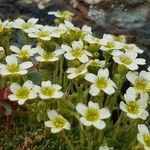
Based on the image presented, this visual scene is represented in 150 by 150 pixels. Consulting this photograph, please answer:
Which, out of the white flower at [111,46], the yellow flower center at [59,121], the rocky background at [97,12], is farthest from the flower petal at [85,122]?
the rocky background at [97,12]

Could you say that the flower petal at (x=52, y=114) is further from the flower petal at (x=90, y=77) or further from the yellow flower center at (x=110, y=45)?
the yellow flower center at (x=110, y=45)

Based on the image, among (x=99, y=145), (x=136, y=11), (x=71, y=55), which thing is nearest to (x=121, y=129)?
(x=99, y=145)

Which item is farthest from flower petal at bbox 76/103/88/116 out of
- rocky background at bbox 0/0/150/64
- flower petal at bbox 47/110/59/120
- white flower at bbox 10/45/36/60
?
rocky background at bbox 0/0/150/64

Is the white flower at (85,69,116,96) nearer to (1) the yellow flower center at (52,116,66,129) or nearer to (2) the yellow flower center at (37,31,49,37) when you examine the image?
(1) the yellow flower center at (52,116,66,129)

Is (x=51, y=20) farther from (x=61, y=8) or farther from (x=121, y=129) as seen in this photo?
(x=121, y=129)

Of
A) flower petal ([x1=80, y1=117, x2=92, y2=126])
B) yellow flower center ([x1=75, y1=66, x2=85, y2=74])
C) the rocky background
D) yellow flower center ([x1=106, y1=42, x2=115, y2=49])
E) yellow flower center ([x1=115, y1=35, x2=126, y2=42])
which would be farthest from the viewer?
the rocky background

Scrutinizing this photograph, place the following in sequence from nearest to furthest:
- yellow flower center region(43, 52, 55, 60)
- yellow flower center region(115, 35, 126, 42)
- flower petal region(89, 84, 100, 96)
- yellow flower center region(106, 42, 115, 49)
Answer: flower petal region(89, 84, 100, 96) → yellow flower center region(43, 52, 55, 60) → yellow flower center region(106, 42, 115, 49) → yellow flower center region(115, 35, 126, 42)
